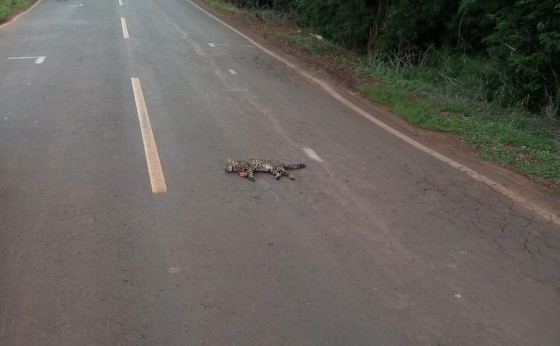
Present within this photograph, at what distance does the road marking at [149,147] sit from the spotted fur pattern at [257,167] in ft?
2.73

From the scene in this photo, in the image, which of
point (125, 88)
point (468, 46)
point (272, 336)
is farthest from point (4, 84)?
point (468, 46)

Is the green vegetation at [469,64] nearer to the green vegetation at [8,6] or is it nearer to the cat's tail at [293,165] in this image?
the cat's tail at [293,165]

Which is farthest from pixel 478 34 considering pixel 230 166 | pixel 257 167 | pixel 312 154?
pixel 230 166

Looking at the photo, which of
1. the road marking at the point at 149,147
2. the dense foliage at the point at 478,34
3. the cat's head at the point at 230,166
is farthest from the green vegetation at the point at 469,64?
the road marking at the point at 149,147

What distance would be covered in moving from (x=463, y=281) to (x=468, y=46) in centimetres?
1133

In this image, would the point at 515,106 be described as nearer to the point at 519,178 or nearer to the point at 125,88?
the point at 519,178

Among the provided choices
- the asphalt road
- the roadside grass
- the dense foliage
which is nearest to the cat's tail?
the asphalt road

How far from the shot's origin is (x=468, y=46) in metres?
14.2

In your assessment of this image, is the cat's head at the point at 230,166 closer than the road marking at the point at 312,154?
→ Yes

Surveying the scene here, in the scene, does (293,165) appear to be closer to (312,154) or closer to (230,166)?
(312,154)

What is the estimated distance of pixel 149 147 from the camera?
274 inches

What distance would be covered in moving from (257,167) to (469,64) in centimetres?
889

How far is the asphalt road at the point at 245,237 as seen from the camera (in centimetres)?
374

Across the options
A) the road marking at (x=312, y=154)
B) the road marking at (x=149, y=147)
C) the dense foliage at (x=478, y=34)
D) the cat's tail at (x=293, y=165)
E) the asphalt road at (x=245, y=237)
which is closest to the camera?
the asphalt road at (x=245, y=237)
